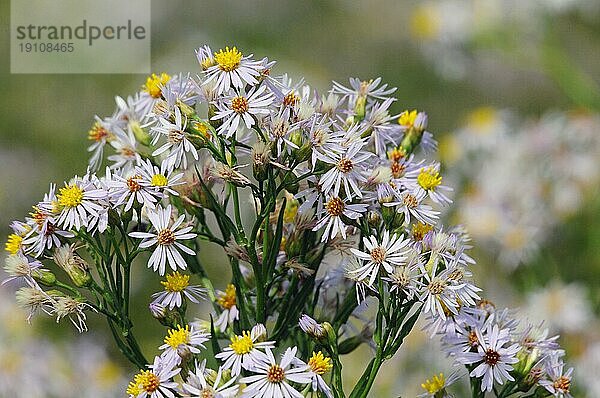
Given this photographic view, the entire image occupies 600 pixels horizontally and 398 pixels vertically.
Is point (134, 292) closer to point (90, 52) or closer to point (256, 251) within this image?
point (90, 52)

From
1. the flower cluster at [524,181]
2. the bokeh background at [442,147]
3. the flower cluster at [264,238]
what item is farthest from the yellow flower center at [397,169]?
the flower cluster at [524,181]

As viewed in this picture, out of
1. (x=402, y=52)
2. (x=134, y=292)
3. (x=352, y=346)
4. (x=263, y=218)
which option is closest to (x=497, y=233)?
(x=134, y=292)

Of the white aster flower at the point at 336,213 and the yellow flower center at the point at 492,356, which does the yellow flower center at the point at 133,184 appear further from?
the yellow flower center at the point at 492,356

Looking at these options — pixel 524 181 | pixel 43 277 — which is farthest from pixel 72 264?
pixel 524 181

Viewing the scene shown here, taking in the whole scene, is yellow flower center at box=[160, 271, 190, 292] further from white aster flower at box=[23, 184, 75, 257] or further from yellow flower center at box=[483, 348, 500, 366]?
yellow flower center at box=[483, 348, 500, 366]

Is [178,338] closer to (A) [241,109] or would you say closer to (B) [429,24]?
(A) [241,109]

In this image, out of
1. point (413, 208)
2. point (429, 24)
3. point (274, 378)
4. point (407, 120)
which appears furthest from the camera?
point (429, 24)
